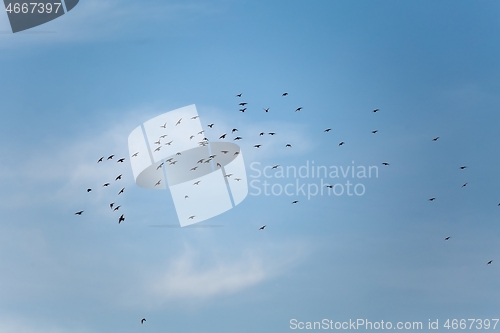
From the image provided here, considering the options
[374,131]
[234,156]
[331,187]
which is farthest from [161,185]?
[374,131]

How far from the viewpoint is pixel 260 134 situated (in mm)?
51156

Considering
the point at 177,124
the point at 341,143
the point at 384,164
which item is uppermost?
the point at 177,124

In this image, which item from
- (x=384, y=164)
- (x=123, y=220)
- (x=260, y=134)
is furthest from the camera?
(x=384, y=164)

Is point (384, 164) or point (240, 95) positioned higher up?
point (240, 95)

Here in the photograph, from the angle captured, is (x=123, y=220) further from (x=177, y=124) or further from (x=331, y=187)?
(x=331, y=187)

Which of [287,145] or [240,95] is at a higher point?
[240,95]

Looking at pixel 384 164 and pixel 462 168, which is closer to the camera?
pixel 462 168

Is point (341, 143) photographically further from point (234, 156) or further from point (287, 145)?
point (234, 156)

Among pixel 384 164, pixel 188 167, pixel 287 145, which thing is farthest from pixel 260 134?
pixel 384 164

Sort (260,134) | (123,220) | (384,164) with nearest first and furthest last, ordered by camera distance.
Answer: (123,220) < (260,134) < (384,164)

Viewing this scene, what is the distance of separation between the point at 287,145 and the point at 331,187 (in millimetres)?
5102

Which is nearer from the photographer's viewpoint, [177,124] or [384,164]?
[177,124]

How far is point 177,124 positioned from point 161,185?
513cm

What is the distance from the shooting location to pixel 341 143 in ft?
171
